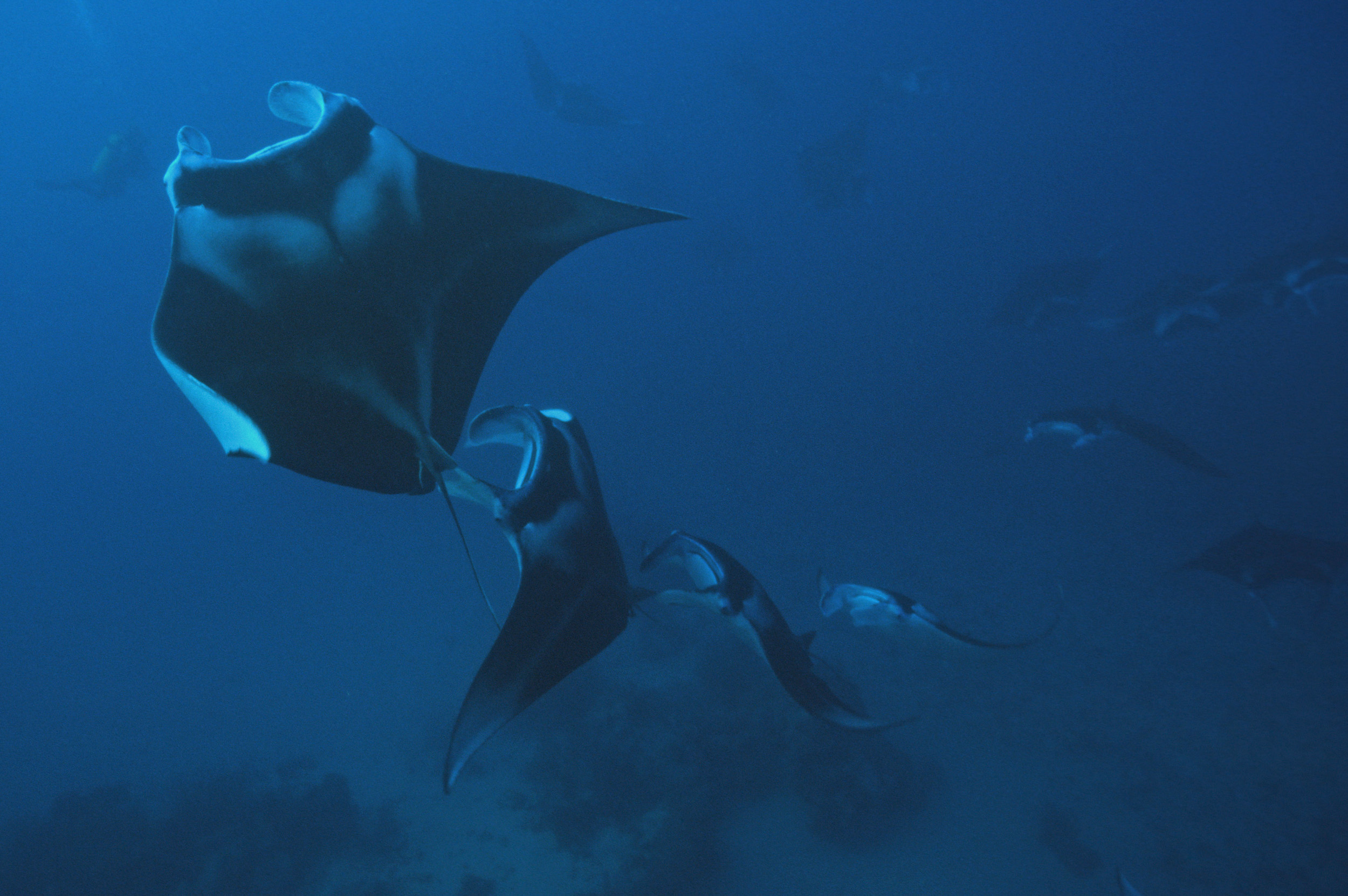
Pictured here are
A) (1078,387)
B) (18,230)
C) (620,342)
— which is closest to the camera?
(1078,387)

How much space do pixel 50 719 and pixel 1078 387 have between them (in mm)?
26928

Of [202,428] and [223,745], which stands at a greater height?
[223,745]

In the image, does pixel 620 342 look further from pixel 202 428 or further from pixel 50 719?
pixel 202 428

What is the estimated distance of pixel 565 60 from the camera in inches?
1850

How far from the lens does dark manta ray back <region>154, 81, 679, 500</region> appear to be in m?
1.38

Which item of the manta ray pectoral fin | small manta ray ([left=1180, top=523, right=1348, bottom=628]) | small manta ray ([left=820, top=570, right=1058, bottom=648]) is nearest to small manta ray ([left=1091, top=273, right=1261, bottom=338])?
small manta ray ([left=1180, top=523, right=1348, bottom=628])

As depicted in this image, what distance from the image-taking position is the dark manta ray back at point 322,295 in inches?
54.4

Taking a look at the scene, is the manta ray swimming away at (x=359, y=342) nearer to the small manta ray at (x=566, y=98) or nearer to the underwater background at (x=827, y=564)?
the underwater background at (x=827, y=564)

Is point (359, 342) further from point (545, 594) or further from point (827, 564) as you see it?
point (827, 564)

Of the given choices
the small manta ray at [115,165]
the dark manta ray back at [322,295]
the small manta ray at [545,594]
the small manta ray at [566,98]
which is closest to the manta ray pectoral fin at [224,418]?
the dark manta ray back at [322,295]

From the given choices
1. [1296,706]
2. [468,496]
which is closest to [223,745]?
[468,496]

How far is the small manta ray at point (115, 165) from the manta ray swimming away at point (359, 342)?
1593cm

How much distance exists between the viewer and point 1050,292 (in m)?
10.6

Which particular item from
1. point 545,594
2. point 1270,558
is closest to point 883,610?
point 545,594
